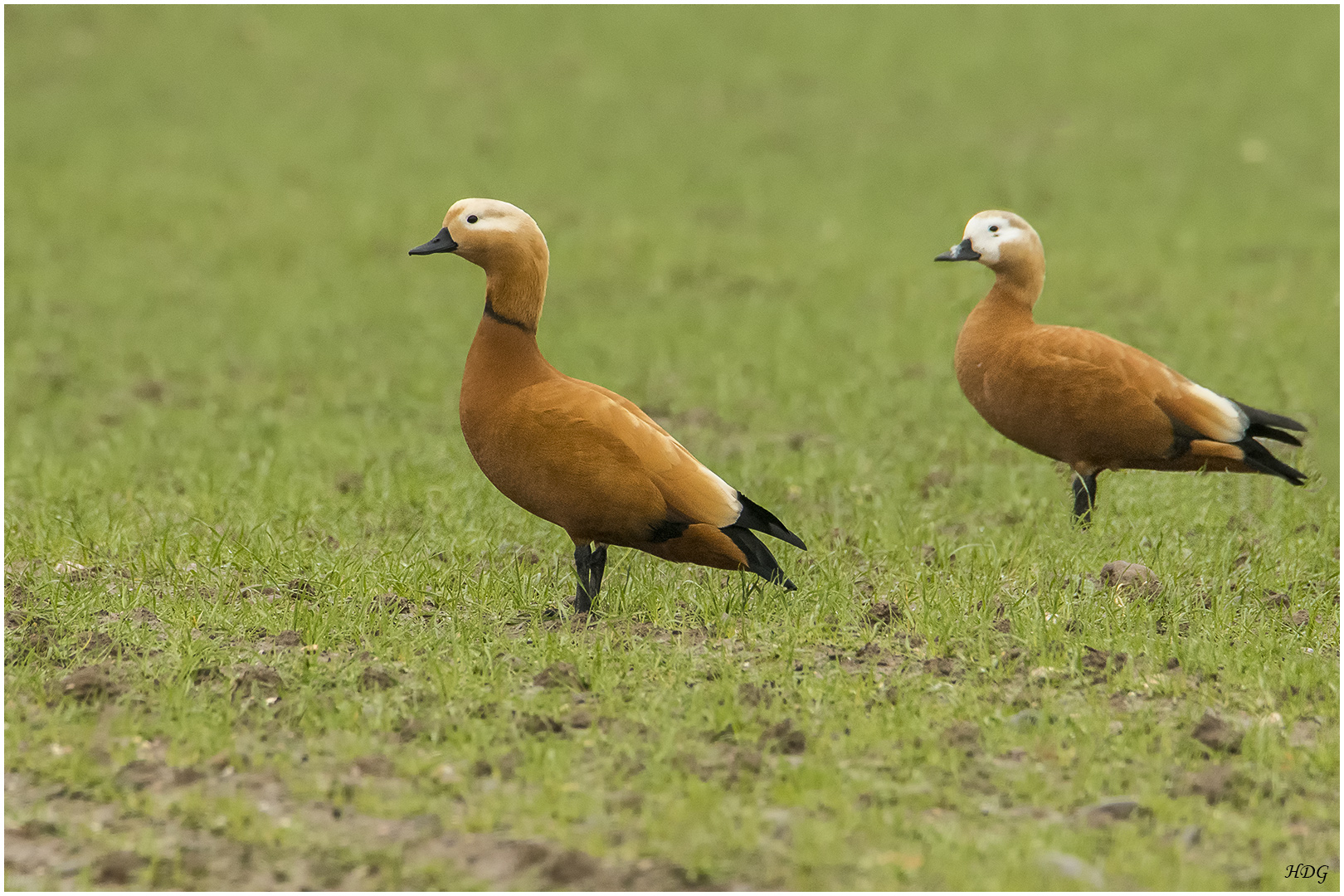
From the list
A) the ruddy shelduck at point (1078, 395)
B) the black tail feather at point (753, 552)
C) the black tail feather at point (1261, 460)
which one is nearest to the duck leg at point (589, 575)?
the black tail feather at point (753, 552)

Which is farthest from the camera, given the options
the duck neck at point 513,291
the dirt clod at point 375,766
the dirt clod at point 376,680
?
the duck neck at point 513,291

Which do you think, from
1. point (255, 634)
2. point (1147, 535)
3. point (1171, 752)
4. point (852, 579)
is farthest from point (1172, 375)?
point (255, 634)

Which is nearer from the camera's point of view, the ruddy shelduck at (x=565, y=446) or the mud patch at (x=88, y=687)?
the mud patch at (x=88, y=687)

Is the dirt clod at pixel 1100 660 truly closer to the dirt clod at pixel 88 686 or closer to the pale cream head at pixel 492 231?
the pale cream head at pixel 492 231

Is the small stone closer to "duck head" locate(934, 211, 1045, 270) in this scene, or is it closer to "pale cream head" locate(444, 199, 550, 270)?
"pale cream head" locate(444, 199, 550, 270)

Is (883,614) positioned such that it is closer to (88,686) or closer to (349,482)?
(88,686)

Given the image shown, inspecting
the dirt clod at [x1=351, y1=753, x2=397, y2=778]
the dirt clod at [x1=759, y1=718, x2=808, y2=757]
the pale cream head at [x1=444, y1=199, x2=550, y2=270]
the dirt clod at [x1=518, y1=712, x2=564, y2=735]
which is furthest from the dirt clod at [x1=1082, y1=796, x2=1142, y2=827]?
the pale cream head at [x1=444, y1=199, x2=550, y2=270]

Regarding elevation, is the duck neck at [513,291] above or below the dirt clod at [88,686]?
above

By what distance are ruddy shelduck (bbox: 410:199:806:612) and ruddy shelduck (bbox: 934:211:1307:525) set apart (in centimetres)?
164

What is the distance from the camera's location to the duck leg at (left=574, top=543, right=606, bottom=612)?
5785 mm

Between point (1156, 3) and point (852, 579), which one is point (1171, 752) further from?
point (1156, 3)

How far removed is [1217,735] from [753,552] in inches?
64.5

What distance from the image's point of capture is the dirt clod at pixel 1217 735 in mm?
4777

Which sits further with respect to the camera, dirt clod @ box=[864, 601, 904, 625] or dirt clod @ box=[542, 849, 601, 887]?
dirt clod @ box=[864, 601, 904, 625]
